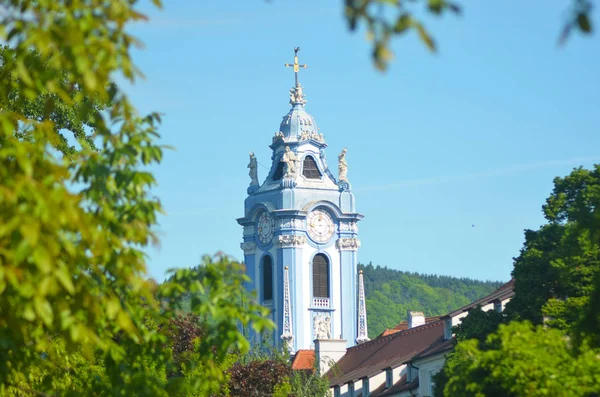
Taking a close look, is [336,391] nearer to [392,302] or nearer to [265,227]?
[265,227]

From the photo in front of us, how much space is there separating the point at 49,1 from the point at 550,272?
29.7m

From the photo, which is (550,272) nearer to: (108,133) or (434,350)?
(434,350)

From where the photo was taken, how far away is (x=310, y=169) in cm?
9638

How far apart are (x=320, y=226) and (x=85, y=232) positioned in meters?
82.1

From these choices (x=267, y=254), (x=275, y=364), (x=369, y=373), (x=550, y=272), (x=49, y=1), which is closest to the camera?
(x=49, y=1)

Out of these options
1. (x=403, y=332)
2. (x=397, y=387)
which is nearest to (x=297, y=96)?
(x=403, y=332)

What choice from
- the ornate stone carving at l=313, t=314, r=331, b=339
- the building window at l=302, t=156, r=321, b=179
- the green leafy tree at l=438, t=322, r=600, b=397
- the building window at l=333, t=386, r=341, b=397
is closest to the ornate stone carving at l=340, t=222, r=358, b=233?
the building window at l=302, t=156, r=321, b=179

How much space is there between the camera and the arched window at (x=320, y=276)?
9475cm

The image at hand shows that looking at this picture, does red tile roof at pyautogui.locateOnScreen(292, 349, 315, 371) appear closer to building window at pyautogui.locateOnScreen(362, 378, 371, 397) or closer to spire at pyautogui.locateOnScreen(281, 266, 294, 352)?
spire at pyautogui.locateOnScreen(281, 266, 294, 352)

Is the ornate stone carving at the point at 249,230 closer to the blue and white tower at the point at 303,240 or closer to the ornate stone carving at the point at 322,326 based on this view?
the blue and white tower at the point at 303,240

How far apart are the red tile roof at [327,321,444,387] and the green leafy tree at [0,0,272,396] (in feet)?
150

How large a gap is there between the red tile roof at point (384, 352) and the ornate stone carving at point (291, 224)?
38.3 feet

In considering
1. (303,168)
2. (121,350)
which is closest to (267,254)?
(303,168)

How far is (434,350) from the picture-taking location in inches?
A: 2264
